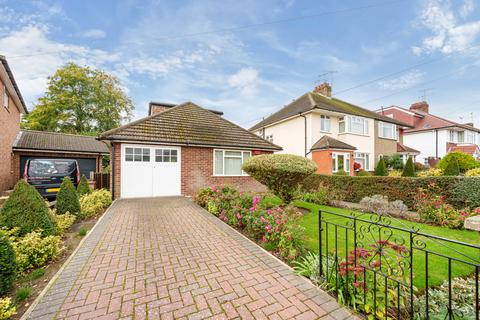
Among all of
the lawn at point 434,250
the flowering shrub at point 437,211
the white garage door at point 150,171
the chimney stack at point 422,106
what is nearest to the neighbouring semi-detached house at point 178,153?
the white garage door at point 150,171

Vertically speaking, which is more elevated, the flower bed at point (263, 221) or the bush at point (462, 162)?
the bush at point (462, 162)

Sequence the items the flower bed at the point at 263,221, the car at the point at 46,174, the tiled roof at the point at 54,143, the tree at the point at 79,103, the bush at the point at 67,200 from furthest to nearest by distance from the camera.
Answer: the tree at the point at 79,103 < the tiled roof at the point at 54,143 < the car at the point at 46,174 < the bush at the point at 67,200 < the flower bed at the point at 263,221

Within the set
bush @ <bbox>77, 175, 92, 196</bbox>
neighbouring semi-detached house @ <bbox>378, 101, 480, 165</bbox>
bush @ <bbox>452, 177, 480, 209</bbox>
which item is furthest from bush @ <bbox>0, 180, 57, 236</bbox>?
neighbouring semi-detached house @ <bbox>378, 101, 480, 165</bbox>

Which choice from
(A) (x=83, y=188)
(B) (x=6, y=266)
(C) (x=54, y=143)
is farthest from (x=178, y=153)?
(C) (x=54, y=143)

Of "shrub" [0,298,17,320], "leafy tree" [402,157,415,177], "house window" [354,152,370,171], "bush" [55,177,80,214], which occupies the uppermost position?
"house window" [354,152,370,171]

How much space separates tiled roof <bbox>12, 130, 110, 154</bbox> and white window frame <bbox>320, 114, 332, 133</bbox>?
1938 centimetres

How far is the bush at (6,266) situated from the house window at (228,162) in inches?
345

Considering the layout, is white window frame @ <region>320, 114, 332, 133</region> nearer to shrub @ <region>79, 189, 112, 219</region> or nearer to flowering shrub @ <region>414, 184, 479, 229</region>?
flowering shrub @ <region>414, 184, 479, 229</region>

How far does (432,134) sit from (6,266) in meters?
37.0

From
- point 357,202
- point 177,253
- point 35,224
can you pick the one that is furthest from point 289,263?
point 357,202

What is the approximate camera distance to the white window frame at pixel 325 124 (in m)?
17.2

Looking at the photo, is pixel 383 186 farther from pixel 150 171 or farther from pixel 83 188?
pixel 83 188

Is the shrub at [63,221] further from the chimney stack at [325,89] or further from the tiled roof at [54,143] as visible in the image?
the chimney stack at [325,89]

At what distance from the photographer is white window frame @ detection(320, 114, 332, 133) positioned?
17188 millimetres
